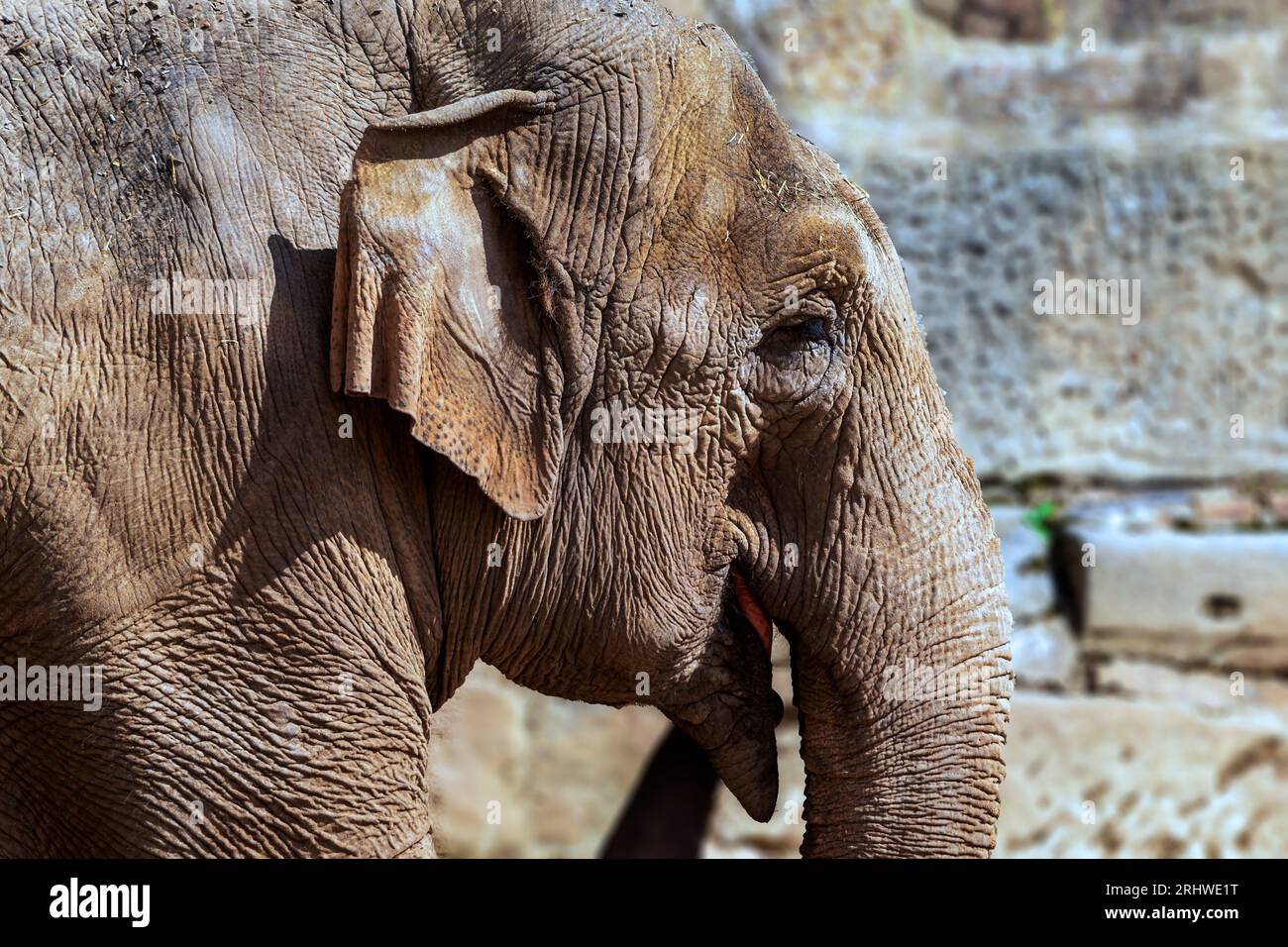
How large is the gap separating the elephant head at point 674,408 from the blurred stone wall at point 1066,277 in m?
2.68

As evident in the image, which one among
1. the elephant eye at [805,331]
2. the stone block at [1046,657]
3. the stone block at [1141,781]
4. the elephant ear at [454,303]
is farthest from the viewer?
the stone block at [1046,657]

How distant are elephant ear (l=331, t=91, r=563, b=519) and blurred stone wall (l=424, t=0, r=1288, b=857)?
3.02m

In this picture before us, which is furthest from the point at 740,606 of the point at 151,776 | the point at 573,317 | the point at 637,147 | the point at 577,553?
the point at 151,776

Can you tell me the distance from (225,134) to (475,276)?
0.38 m

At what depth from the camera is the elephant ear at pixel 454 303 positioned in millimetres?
2191

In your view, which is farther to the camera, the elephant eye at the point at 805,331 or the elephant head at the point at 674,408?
the elephant eye at the point at 805,331

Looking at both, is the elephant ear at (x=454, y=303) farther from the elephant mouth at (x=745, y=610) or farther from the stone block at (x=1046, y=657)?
the stone block at (x=1046, y=657)

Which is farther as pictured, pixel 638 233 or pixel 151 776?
pixel 638 233

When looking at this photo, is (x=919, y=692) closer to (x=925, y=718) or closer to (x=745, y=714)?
(x=925, y=718)

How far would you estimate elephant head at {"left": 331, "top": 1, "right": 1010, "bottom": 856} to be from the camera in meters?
2.30

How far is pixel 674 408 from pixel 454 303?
1.21ft

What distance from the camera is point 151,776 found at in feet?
7.28

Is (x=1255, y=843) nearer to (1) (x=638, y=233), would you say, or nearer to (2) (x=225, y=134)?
(1) (x=638, y=233)

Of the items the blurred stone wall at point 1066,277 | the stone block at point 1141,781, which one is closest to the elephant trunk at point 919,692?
the stone block at point 1141,781
